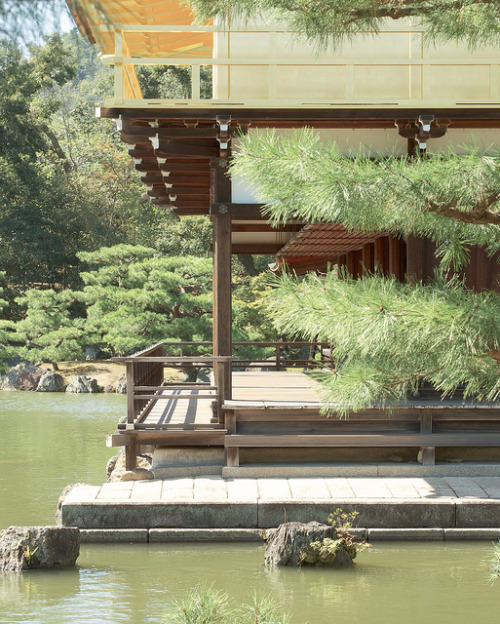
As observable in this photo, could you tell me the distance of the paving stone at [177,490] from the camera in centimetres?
743

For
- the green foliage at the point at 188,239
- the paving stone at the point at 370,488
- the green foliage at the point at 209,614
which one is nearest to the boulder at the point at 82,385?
the green foliage at the point at 188,239

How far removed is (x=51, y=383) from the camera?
23531mm

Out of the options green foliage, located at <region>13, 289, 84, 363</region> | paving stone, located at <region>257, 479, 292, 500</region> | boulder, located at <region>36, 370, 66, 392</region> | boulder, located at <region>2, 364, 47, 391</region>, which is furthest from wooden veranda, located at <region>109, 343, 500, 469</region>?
green foliage, located at <region>13, 289, 84, 363</region>

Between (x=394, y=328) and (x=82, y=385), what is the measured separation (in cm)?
→ 2028

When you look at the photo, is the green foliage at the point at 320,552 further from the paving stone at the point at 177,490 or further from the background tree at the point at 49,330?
the background tree at the point at 49,330

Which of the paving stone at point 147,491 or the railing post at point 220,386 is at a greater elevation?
the railing post at point 220,386

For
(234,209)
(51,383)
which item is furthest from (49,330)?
(234,209)

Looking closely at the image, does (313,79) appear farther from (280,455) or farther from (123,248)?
(123,248)

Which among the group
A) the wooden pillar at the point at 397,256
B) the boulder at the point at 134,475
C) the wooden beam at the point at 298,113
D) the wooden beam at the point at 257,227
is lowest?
the boulder at the point at 134,475

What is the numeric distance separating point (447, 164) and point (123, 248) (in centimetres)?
2249

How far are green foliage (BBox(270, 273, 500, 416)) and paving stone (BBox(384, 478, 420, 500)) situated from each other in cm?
354

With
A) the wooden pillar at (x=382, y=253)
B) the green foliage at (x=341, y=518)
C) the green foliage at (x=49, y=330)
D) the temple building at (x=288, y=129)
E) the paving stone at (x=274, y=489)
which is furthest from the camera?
the green foliage at (x=49, y=330)

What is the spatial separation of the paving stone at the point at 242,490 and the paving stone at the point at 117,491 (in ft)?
2.86

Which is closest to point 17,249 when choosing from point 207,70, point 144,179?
point 207,70
